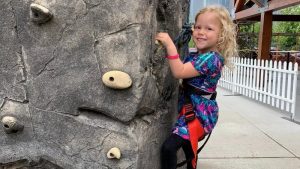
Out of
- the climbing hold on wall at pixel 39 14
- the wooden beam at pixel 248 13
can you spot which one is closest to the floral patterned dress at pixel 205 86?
the climbing hold on wall at pixel 39 14

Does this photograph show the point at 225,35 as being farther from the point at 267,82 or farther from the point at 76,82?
the point at 267,82

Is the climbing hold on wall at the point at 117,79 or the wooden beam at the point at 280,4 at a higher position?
the wooden beam at the point at 280,4

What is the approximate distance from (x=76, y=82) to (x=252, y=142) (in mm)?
3375

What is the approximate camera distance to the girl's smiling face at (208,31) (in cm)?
246

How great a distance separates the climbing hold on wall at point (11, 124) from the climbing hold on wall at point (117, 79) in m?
0.57

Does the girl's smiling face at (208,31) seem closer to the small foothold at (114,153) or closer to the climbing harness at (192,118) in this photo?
the climbing harness at (192,118)

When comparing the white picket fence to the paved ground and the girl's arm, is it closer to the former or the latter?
the paved ground

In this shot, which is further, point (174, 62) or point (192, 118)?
point (192, 118)

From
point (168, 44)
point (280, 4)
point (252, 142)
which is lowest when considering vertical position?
point (252, 142)

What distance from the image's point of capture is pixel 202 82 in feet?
8.10

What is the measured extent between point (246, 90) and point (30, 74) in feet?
25.3

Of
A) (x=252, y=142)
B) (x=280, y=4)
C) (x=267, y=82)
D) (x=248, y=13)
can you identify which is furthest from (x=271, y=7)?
(x=252, y=142)

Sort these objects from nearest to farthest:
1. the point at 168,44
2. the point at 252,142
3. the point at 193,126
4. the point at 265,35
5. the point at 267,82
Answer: the point at 168,44 < the point at 193,126 < the point at 252,142 < the point at 267,82 < the point at 265,35

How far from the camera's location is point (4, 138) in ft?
7.19
